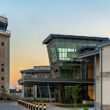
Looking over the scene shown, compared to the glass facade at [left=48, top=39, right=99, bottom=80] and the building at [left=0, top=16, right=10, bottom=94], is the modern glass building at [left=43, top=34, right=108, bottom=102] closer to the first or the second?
the glass facade at [left=48, top=39, right=99, bottom=80]

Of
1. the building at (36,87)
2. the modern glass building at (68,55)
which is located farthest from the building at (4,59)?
the modern glass building at (68,55)

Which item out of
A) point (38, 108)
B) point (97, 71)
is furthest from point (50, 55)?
point (38, 108)

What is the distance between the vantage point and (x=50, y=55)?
93250mm

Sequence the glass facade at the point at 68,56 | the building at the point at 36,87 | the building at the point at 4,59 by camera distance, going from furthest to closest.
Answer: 1. the building at the point at 4,59
2. the building at the point at 36,87
3. the glass facade at the point at 68,56

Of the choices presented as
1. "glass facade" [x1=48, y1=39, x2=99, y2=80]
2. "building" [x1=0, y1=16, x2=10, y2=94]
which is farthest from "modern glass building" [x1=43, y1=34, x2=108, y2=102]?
"building" [x1=0, y1=16, x2=10, y2=94]

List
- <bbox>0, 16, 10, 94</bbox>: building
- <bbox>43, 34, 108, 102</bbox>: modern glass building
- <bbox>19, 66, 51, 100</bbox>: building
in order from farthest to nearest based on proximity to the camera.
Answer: <bbox>0, 16, 10, 94</bbox>: building < <bbox>19, 66, 51, 100</bbox>: building < <bbox>43, 34, 108, 102</bbox>: modern glass building

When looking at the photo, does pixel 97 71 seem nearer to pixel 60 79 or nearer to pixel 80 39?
pixel 60 79

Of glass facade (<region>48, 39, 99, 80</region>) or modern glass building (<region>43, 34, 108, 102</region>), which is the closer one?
modern glass building (<region>43, 34, 108, 102</region>)

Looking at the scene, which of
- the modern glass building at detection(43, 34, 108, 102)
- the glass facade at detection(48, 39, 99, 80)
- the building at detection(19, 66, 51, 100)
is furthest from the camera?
the building at detection(19, 66, 51, 100)

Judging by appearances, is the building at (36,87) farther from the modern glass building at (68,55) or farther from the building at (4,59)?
the modern glass building at (68,55)

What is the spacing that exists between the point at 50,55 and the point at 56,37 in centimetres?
834

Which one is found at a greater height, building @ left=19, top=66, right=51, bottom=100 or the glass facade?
the glass facade

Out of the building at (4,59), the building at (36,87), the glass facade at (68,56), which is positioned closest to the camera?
the glass facade at (68,56)

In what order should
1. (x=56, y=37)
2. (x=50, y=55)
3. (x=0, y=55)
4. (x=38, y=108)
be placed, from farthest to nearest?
(x=0, y=55) < (x=50, y=55) < (x=56, y=37) < (x=38, y=108)
